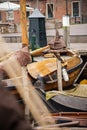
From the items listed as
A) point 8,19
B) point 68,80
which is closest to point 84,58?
point 68,80

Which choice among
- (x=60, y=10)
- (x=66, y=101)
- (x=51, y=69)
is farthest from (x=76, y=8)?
(x=66, y=101)

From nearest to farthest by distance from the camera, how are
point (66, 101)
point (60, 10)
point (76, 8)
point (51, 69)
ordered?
1. point (66, 101)
2. point (51, 69)
3. point (60, 10)
4. point (76, 8)

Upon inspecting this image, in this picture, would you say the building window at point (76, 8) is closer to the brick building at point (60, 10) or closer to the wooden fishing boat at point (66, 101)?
the brick building at point (60, 10)

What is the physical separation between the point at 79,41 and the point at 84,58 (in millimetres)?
3595

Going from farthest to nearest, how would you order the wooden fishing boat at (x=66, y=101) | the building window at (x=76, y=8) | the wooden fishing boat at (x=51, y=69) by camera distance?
the building window at (x=76, y=8)
the wooden fishing boat at (x=51, y=69)
the wooden fishing boat at (x=66, y=101)

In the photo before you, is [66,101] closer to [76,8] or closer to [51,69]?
[51,69]

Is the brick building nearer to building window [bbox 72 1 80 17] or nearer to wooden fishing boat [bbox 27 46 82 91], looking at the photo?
building window [bbox 72 1 80 17]

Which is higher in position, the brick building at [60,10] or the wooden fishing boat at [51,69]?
the brick building at [60,10]

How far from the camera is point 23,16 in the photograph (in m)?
13.8

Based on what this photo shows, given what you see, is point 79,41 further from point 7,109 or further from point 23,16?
point 7,109

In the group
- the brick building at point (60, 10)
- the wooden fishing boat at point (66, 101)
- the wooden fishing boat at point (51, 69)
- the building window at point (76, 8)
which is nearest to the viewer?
the wooden fishing boat at point (66, 101)

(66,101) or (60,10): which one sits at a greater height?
(60,10)

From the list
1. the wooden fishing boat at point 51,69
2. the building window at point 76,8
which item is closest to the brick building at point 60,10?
the building window at point 76,8

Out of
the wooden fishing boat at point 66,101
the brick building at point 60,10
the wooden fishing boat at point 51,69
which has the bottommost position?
the wooden fishing boat at point 66,101
